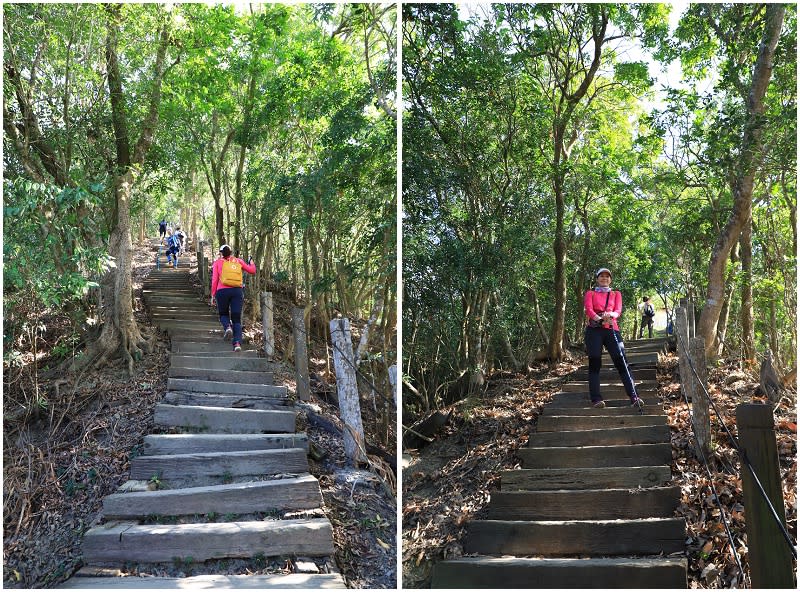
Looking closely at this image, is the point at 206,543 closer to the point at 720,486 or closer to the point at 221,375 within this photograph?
the point at 221,375

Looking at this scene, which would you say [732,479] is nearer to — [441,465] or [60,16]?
[441,465]

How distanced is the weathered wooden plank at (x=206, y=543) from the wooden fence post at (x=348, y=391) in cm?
124

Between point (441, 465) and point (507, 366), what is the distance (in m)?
4.10

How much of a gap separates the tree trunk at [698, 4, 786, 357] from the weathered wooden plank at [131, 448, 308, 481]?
419 centimetres

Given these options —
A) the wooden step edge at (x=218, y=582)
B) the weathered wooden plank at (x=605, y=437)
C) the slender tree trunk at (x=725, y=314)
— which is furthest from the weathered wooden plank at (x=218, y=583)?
the slender tree trunk at (x=725, y=314)

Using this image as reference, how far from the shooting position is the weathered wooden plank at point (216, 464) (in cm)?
482

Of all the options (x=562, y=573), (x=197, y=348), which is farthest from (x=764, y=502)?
(x=197, y=348)

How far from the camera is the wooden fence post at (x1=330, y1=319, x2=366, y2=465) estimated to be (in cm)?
508

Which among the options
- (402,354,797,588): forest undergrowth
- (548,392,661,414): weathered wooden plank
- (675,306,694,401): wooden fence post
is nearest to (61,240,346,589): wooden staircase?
(402,354,797,588): forest undergrowth

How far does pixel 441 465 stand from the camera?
6.09m

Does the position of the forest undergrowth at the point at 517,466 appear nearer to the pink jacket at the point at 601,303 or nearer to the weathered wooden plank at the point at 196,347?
the pink jacket at the point at 601,303

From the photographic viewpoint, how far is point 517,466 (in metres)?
5.12

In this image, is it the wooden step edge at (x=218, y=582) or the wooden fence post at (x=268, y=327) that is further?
the wooden fence post at (x=268, y=327)

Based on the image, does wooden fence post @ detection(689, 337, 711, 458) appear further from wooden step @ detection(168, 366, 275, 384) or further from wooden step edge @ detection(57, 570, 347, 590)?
wooden step @ detection(168, 366, 275, 384)
